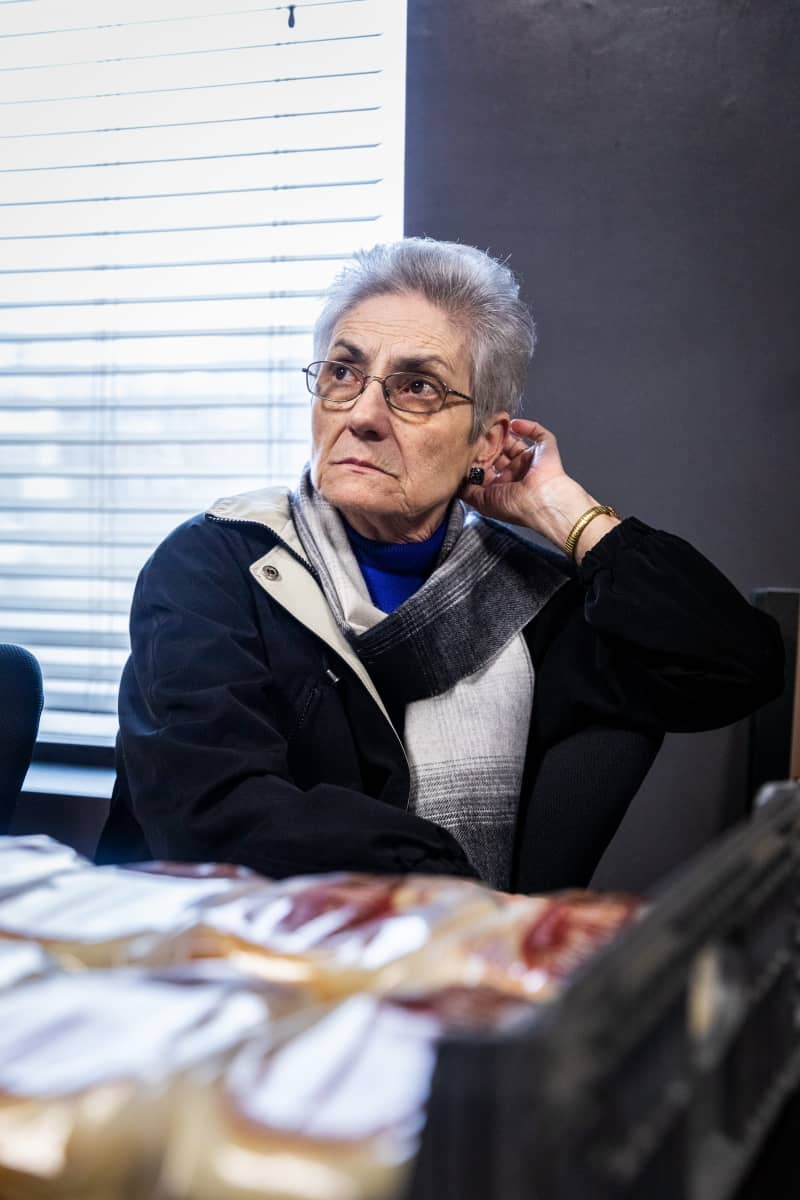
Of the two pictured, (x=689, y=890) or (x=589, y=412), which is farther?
(x=589, y=412)

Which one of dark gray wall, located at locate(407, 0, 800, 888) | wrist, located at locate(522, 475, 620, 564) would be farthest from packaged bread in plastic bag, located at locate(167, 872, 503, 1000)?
dark gray wall, located at locate(407, 0, 800, 888)

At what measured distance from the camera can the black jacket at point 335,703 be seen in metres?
1.19

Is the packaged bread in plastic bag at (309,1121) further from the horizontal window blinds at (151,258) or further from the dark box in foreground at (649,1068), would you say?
the horizontal window blinds at (151,258)

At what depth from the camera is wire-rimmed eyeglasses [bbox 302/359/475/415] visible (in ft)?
5.04

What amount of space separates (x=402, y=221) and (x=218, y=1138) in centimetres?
219

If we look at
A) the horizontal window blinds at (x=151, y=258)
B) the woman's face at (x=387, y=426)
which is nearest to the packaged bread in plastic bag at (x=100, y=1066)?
the woman's face at (x=387, y=426)

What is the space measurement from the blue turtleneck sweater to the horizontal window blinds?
0.84 m

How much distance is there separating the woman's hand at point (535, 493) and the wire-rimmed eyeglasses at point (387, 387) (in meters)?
0.20

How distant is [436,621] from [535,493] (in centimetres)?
32

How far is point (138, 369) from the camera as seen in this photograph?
246 centimetres

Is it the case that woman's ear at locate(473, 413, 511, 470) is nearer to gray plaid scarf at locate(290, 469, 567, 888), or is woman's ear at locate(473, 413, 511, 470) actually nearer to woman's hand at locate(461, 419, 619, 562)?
woman's hand at locate(461, 419, 619, 562)

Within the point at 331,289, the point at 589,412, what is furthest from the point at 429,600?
the point at 589,412

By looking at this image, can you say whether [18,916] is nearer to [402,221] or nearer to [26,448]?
[402,221]

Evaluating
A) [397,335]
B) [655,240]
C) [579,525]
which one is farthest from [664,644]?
[655,240]
